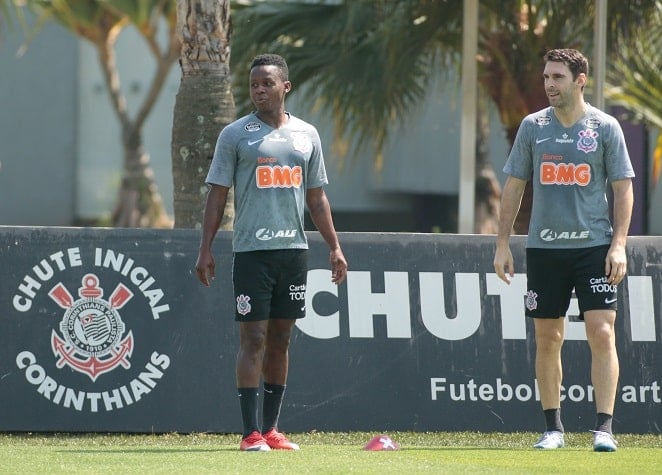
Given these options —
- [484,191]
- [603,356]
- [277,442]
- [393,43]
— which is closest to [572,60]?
[603,356]

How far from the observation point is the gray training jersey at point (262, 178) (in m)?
6.23

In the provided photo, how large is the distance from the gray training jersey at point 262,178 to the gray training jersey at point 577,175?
1.23m

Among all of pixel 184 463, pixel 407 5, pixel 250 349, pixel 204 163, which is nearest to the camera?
pixel 184 463

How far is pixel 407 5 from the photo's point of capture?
11938 millimetres

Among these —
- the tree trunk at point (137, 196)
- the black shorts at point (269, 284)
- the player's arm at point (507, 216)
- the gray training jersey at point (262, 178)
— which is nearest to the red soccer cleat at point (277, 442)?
the black shorts at point (269, 284)

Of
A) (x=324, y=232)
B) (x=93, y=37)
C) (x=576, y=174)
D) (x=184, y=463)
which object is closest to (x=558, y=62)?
(x=576, y=174)

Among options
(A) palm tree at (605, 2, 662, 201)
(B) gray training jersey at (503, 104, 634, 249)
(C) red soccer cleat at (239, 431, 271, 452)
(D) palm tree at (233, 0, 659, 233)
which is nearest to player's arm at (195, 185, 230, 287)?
(C) red soccer cleat at (239, 431, 271, 452)

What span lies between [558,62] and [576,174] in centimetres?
58

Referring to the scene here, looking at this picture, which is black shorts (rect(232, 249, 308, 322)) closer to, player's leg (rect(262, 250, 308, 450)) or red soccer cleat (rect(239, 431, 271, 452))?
player's leg (rect(262, 250, 308, 450))

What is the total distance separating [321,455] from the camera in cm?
613

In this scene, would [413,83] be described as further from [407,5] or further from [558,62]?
[558,62]

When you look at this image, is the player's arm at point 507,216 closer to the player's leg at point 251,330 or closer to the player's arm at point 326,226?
the player's arm at point 326,226

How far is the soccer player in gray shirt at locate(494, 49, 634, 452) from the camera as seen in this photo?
20.7ft

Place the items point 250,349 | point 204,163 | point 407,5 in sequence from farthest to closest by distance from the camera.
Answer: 1. point 407,5
2. point 204,163
3. point 250,349
